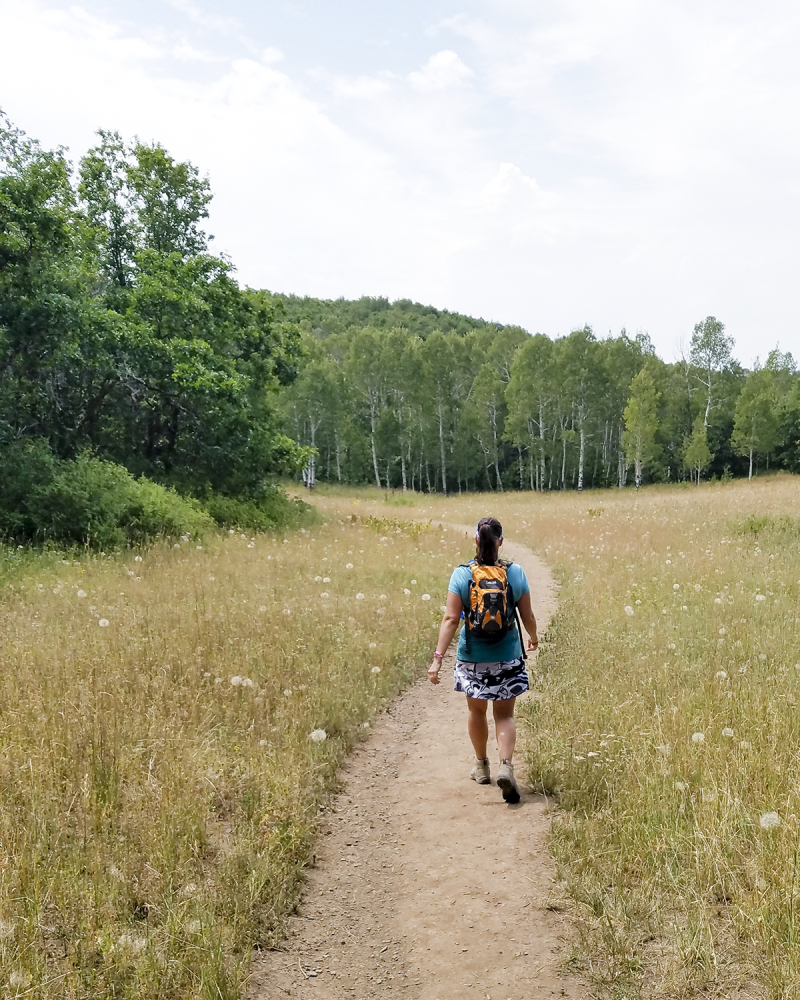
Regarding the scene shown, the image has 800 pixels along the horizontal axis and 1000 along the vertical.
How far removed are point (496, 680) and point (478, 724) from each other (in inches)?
18.3

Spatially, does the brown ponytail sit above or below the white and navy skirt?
above

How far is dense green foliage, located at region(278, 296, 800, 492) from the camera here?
51562mm

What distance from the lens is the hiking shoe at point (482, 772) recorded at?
16.9 ft

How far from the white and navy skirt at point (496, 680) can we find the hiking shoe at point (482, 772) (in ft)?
2.10

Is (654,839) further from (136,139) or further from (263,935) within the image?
(136,139)

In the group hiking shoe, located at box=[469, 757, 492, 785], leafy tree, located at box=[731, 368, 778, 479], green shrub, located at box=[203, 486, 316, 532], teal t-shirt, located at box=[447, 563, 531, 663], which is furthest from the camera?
leafy tree, located at box=[731, 368, 778, 479]

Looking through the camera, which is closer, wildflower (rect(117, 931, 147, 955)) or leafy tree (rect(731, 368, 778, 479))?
wildflower (rect(117, 931, 147, 955))

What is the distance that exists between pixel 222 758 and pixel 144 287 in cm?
1549

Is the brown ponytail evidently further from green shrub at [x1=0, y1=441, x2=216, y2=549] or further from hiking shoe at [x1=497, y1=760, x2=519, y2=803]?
green shrub at [x1=0, y1=441, x2=216, y2=549]

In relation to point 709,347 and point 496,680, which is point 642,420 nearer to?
A: point 709,347

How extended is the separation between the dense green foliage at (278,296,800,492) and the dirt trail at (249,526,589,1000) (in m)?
40.7

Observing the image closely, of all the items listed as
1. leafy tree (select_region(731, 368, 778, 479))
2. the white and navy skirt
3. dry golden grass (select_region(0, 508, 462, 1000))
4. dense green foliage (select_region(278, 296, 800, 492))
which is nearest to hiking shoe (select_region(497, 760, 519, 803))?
the white and navy skirt

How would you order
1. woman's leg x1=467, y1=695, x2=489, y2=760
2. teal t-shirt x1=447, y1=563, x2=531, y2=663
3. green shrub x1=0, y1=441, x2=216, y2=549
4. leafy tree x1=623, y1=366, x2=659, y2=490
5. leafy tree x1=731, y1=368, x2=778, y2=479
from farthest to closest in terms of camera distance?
1. leafy tree x1=731, y1=368, x2=778, y2=479
2. leafy tree x1=623, y1=366, x2=659, y2=490
3. green shrub x1=0, y1=441, x2=216, y2=549
4. woman's leg x1=467, y1=695, x2=489, y2=760
5. teal t-shirt x1=447, y1=563, x2=531, y2=663

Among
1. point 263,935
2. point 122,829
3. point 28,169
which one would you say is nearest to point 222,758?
point 122,829
